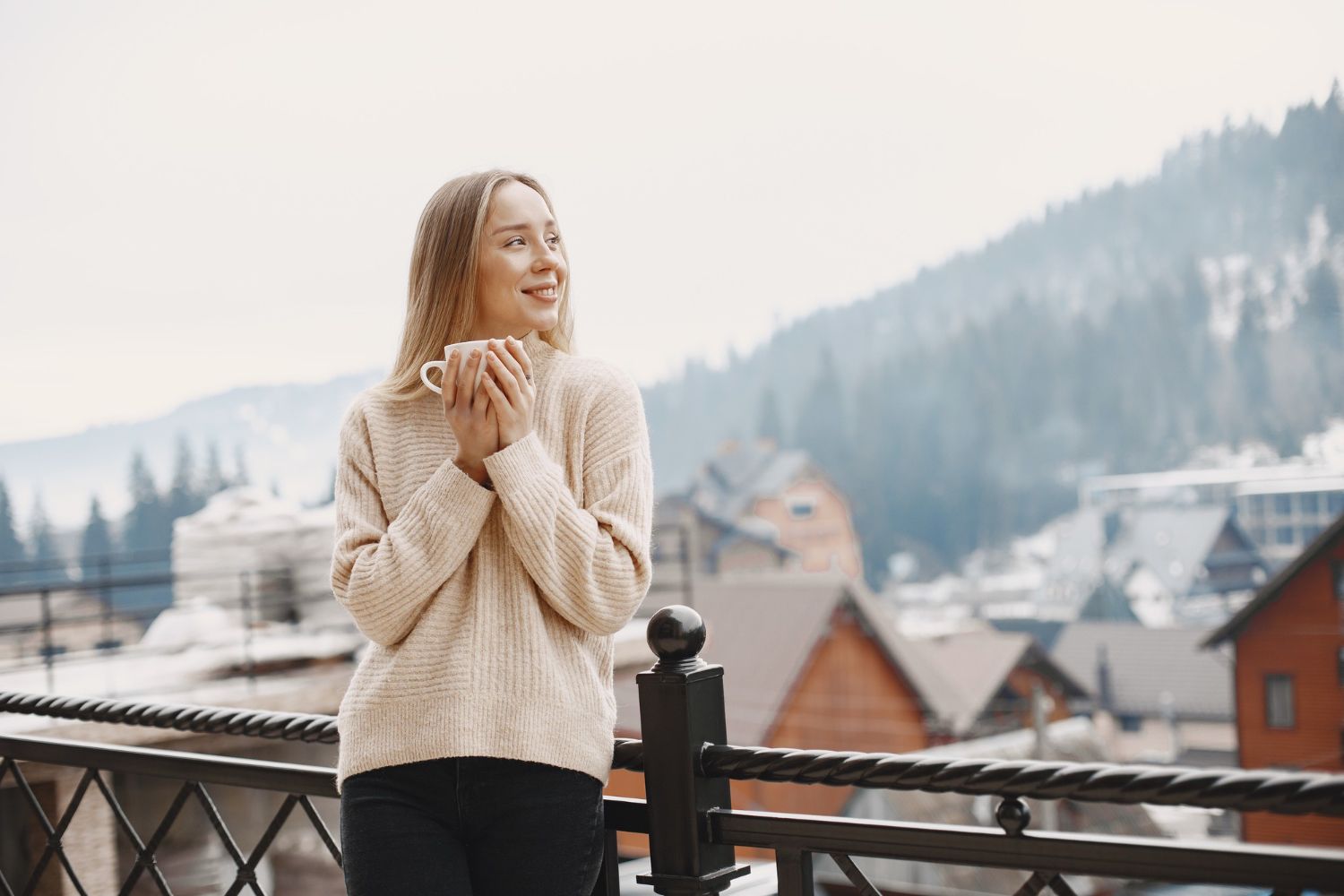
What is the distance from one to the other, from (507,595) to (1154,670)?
33410 mm

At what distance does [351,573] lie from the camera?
3.67 ft

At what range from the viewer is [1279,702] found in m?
19.2

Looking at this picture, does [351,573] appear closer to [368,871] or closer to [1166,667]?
[368,871]

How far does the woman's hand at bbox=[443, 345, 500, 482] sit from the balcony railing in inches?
9.2

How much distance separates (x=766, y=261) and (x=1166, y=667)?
4661 cm

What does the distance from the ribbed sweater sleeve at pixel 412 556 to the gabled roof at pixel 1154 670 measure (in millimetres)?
30350

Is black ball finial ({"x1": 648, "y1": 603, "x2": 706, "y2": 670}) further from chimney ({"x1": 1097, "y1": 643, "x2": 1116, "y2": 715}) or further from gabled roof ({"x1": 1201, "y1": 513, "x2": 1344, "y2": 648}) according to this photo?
chimney ({"x1": 1097, "y1": 643, "x2": 1116, "y2": 715})

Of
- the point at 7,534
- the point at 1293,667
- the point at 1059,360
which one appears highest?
the point at 1059,360

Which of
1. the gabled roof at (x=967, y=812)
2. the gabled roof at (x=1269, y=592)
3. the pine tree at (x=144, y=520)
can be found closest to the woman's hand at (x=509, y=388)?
the gabled roof at (x=967, y=812)

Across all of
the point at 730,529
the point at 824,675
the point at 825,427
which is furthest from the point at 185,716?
the point at 825,427

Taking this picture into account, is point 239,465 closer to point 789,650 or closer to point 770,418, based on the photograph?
point 789,650

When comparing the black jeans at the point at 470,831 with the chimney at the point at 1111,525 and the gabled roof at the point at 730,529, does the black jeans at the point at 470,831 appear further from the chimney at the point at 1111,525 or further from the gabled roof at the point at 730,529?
the chimney at the point at 1111,525

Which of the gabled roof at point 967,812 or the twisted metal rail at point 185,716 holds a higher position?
the twisted metal rail at point 185,716

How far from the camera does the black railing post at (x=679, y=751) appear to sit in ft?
3.80
